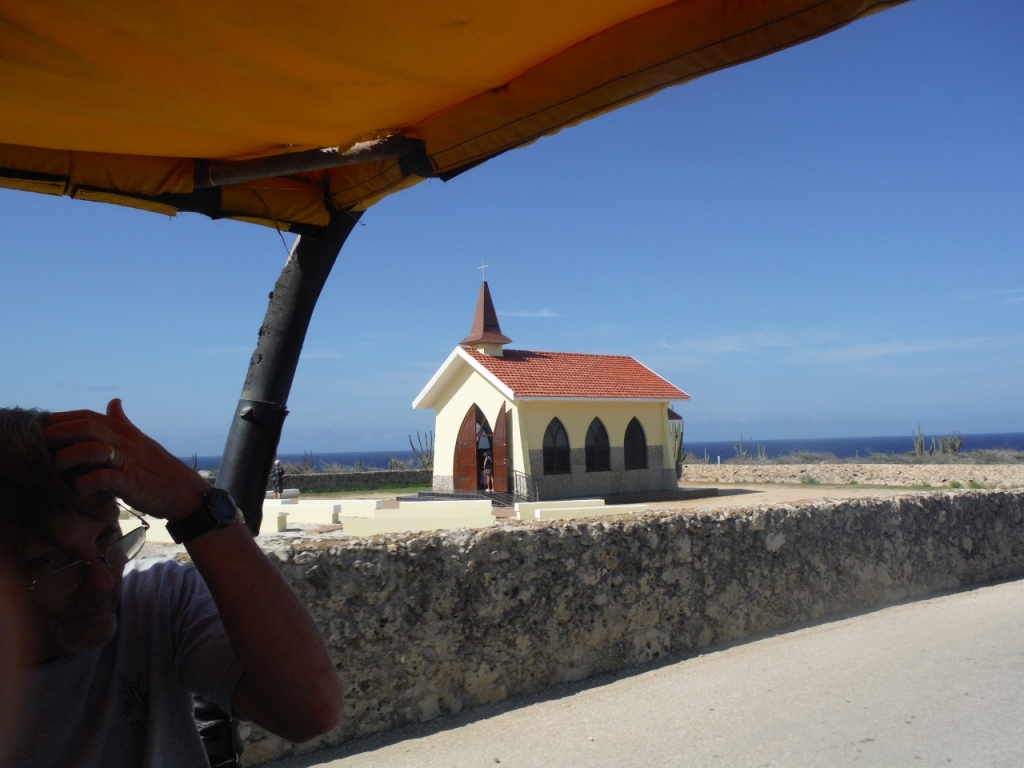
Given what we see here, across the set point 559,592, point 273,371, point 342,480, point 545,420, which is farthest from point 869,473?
point 273,371

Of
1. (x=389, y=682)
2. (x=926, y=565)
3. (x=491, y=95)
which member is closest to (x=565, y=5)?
(x=491, y=95)

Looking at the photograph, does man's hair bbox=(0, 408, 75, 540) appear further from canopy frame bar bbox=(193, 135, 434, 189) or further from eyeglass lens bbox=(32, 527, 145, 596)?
canopy frame bar bbox=(193, 135, 434, 189)

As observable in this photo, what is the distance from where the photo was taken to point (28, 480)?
1.36 metres

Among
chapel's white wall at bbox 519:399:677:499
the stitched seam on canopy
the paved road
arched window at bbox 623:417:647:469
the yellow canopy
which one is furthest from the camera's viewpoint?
arched window at bbox 623:417:647:469

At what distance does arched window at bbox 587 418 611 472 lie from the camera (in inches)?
942

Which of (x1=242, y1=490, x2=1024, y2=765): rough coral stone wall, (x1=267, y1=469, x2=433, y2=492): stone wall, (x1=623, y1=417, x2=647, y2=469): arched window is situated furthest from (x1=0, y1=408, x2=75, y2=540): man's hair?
(x1=267, y1=469, x2=433, y2=492): stone wall

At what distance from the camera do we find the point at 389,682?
503 centimetres

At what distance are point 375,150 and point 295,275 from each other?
0.69 metres

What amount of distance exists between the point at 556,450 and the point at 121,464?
21927 mm

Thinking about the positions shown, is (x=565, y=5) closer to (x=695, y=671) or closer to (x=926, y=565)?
(x=695, y=671)

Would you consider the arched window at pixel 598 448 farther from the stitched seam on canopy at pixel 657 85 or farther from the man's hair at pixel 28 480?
the man's hair at pixel 28 480

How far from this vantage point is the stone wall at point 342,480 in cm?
2867

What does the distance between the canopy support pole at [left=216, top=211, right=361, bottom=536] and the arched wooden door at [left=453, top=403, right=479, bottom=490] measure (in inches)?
814

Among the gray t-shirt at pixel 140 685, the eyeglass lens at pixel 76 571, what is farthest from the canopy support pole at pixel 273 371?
the eyeglass lens at pixel 76 571
